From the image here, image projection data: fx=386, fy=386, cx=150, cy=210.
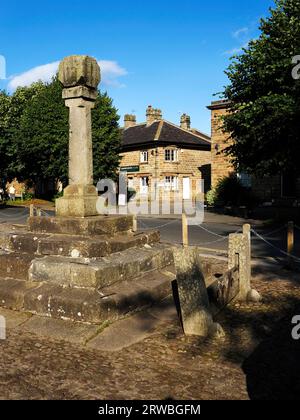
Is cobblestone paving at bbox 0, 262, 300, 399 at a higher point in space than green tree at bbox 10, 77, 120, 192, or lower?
lower

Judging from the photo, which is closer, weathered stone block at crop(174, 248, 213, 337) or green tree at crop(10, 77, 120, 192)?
weathered stone block at crop(174, 248, 213, 337)

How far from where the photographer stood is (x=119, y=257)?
637 centimetres

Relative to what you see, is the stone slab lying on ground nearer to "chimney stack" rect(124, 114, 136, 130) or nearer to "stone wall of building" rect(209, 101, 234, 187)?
"stone wall of building" rect(209, 101, 234, 187)

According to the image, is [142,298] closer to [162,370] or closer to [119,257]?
[119,257]

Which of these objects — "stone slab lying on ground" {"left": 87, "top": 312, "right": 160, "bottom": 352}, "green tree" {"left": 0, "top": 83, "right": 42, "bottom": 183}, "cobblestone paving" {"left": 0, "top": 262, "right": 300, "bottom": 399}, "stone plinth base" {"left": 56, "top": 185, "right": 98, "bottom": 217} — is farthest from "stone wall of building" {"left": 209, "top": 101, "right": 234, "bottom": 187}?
"stone slab lying on ground" {"left": 87, "top": 312, "right": 160, "bottom": 352}

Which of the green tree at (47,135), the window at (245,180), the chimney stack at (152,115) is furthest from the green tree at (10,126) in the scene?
the window at (245,180)

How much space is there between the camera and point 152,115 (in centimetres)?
4169

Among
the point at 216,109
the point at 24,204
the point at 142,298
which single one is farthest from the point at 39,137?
the point at 142,298

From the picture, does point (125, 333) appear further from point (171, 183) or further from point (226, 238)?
point (171, 183)

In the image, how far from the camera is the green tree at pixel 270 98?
50.5ft

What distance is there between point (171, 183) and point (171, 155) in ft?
9.03

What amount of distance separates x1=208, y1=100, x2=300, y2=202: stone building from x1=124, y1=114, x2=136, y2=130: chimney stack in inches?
637

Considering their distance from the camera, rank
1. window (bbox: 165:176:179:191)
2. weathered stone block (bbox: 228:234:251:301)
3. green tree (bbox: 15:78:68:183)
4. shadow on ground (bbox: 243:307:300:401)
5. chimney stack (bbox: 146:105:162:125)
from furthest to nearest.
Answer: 1. chimney stack (bbox: 146:105:162:125)
2. window (bbox: 165:176:179:191)
3. green tree (bbox: 15:78:68:183)
4. weathered stone block (bbox: 228:234:251:301)
5. shadow on ground (bbox: 243:307:300:401)

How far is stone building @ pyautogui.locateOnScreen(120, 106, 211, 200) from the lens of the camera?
122 ft
